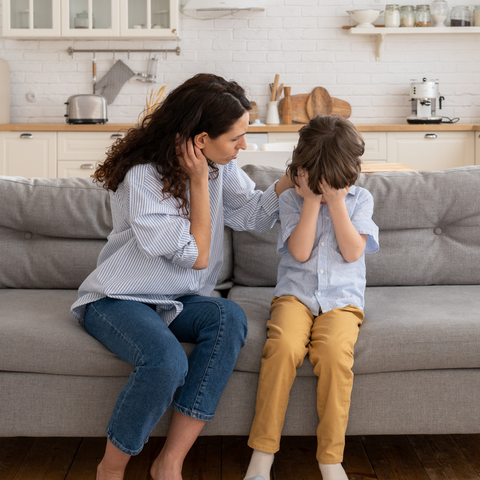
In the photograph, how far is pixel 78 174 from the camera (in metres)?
4.23

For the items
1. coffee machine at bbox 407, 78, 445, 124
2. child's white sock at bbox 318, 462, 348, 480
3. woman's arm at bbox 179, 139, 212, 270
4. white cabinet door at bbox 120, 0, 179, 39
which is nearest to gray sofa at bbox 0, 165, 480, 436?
child's white sock at bbox 318, 462, 348, 480

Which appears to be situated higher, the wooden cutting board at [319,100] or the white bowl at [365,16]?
the white bowl at [365,16]

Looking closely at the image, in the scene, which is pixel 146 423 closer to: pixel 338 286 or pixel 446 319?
pixel 338 286

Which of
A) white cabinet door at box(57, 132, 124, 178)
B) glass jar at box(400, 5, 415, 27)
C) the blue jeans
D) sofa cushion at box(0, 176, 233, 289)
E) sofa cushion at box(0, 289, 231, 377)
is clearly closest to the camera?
the blue jeans

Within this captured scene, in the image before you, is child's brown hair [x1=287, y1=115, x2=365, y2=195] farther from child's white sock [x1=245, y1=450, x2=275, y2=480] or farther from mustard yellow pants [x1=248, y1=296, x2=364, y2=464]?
child's white sock [x1=245, y1=450, x2=275, y2=480]

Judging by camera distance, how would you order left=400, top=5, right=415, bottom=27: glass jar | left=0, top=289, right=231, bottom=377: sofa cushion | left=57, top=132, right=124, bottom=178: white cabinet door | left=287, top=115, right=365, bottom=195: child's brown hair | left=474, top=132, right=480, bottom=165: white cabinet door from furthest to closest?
left=400, top=5, right=415, bottom=27: glass jar < left=57, top=132, right=124, bottom=178: white cabinet door < left=474, top=132, right=480, bottom=165: white cabinet door < left=287, top=115, right=365, bottom=195: child's brown hair < left=0, top=289, right=231, bottom=377: sofa cushion

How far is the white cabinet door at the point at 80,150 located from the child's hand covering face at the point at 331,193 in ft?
9.70

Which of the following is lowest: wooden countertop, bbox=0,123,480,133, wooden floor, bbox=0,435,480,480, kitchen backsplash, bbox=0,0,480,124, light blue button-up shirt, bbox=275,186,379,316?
wooden floor, bbox=0,435,480,480

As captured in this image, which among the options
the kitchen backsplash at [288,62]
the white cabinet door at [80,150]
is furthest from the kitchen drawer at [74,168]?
the kitchen backsplash at [288,62]

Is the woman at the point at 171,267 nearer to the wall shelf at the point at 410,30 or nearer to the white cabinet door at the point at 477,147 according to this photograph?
the white cabinet door at the point at 477,147

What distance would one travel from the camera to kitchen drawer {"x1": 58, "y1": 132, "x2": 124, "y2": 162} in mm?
4188

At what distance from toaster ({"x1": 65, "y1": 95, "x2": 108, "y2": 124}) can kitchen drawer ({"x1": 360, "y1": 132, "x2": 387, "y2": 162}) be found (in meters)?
1.98

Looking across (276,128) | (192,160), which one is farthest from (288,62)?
(192,160)

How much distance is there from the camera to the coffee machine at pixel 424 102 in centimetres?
431
